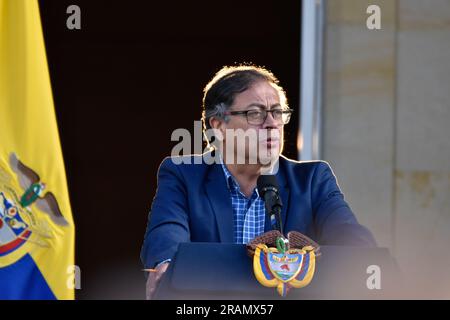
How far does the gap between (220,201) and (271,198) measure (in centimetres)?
55

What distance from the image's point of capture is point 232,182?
348 cm

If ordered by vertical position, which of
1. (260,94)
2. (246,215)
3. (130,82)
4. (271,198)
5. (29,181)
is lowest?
(29,181)

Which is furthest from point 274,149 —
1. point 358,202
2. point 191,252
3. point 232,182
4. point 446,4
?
point 446,4

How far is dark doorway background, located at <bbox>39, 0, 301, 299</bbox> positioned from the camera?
5.88 meters

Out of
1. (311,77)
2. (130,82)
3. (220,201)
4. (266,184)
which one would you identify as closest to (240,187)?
(220,201)

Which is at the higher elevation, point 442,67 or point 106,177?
point 442,67

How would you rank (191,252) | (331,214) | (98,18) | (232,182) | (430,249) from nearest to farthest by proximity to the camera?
1. (191,252)
2. (331,214)
3. (232,182)
4. (430,249)
5. (98,18)

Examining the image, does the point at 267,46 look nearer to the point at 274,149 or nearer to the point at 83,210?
the point at 83,210

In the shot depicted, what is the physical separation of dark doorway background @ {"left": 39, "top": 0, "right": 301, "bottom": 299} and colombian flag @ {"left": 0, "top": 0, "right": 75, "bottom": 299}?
3.04 ft

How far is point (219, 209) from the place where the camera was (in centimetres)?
329

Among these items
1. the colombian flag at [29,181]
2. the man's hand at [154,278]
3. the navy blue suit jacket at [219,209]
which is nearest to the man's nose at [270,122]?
the navy blue suit jacket at [219,209]

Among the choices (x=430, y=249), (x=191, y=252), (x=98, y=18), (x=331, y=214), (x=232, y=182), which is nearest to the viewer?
(x=191, y=252)

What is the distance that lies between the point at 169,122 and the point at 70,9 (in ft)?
3.29

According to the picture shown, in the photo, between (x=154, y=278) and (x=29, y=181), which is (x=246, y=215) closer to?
(x=154, y=278)
